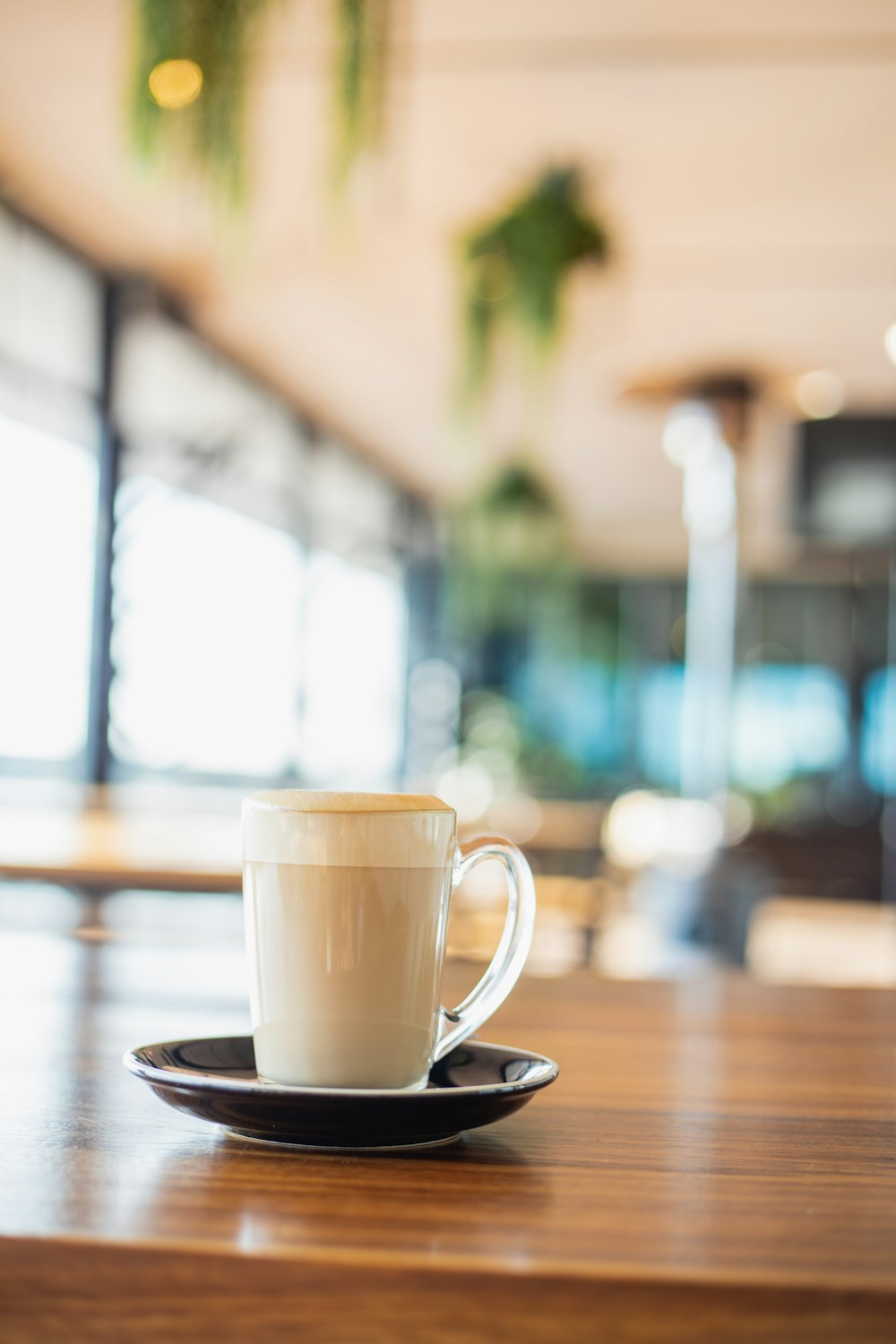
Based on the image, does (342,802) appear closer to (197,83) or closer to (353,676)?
(197,83)

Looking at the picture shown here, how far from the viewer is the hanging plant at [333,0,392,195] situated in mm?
2367

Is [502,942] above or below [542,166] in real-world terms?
below

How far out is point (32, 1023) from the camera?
793mm

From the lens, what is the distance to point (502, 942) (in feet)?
1.86

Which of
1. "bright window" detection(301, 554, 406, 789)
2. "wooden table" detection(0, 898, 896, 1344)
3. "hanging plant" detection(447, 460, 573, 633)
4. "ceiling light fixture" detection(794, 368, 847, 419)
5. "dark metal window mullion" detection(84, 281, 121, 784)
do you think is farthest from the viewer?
"bright window" detection(301, 554, 406, 789)

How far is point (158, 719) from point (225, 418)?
6.56 feet

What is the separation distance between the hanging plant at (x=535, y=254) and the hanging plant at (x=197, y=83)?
1.95m

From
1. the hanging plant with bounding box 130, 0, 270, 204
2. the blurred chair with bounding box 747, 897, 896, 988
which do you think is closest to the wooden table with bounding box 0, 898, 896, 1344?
the hanging plant with bounding box 130, 0, 270, 204

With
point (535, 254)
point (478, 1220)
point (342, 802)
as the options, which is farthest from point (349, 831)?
point (535, 254)

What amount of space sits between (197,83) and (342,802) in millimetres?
2079

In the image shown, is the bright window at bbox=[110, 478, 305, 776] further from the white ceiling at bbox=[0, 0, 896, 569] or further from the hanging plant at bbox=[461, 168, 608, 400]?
the hanging plant at bbox=[461, 168, 608, 400]

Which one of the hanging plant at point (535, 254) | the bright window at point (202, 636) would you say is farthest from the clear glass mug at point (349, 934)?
the bright window at point (202, 636)

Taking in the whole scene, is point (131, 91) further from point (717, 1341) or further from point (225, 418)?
point (225, 418)

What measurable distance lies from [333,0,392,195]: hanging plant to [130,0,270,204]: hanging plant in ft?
0.54
